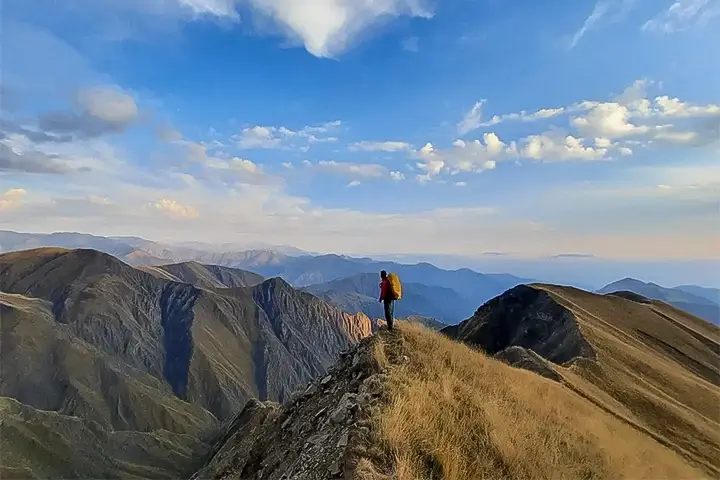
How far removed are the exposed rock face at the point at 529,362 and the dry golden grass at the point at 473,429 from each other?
47.0ft

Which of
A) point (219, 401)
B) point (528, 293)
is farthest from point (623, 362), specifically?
point (219, 401)

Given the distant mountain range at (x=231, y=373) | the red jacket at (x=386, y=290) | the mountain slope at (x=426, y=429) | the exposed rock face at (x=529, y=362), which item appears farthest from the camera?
the exposed rock face at (x=529, y=362)

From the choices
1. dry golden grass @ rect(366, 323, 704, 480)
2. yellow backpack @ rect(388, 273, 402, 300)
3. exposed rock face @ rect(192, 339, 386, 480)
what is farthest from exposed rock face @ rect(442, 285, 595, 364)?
exposed rock face @ rect(192, 339, 386, 480)

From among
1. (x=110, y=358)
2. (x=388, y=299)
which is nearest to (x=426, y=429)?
(x=388, y=299)

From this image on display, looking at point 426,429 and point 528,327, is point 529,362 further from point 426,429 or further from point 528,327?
point 528,327

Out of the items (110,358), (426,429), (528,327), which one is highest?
(426,429)

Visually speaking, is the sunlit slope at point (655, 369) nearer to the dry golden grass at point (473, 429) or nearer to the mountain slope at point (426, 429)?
the dry golden grass at point (473, 429)

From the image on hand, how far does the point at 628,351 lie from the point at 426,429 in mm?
43820

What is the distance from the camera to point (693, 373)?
51.2 m

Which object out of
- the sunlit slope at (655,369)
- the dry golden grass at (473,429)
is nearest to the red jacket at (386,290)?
the dry golden grass at (473,429)

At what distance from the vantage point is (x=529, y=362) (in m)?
32.8

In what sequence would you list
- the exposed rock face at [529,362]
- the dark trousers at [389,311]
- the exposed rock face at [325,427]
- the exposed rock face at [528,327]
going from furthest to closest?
1. the exposed rock face at [528,327]
2. the exposed rock face at [529,362]
3. the dark trousers at [389,311]
4. the exposed rock face at [325,427]

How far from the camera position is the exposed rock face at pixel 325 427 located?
342 inches

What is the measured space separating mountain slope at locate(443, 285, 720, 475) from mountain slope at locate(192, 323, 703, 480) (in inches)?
685
